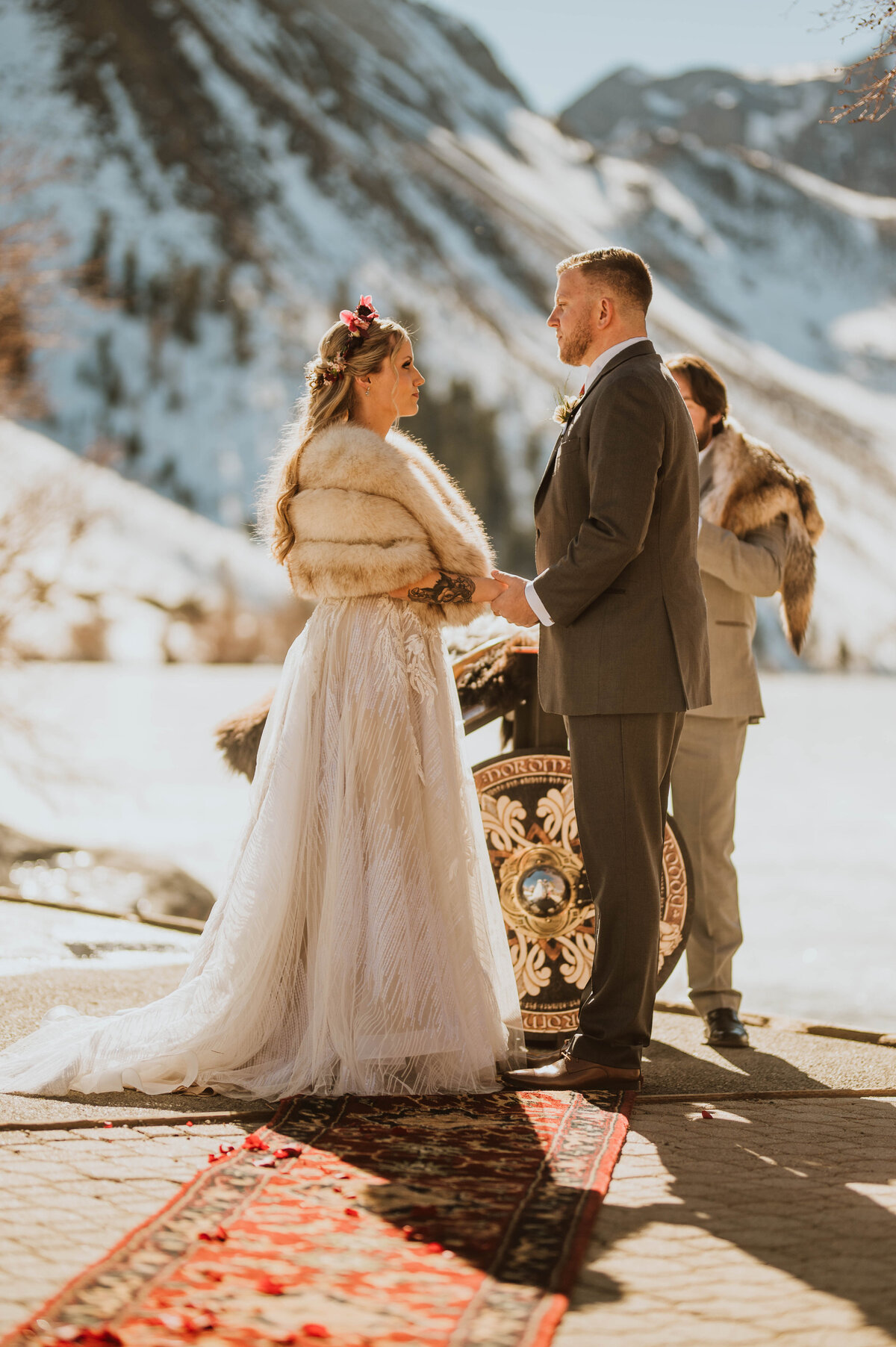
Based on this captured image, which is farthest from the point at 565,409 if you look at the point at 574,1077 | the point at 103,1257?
the point at 103,1257

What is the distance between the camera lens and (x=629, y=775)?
12.2 feet

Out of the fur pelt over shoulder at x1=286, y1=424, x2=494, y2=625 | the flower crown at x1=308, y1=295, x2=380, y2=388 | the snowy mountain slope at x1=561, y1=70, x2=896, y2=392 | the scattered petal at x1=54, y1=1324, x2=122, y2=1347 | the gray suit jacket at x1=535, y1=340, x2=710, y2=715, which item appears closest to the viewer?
the scattered petal at x1=54, y1=1324, x2=122, y2=1347

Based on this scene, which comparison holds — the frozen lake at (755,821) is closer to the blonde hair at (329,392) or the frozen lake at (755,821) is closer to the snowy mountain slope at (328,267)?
the blonde hair at (329,392)

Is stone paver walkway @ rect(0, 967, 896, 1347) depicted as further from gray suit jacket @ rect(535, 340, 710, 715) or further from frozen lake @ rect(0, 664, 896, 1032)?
frozen lake @ rect(0, 664, 896, 1032)

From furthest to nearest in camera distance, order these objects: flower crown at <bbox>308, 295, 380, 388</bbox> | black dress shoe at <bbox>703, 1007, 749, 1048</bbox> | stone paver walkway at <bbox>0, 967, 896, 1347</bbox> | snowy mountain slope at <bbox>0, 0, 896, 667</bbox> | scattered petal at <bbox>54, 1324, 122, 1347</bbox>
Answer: snowy mountain slope at <bbox>0, 0, 896, 667</bbox> < black dress shoe at <bbox>703, 1007, 749, 1048</bbox> < flower crown at <bbox>308, 295, 380, 388</bbox> < stone paver walkway at <bbox>0, 967, 896, 1347</bbox> < scattered petal at <bbox>54, 1324, 122, 1347</bbox>

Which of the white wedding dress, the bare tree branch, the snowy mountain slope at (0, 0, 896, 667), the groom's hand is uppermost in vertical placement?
the snowy mountain slope at (0, 0, 896, 667)

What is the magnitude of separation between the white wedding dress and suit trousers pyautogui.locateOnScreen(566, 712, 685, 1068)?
290mm

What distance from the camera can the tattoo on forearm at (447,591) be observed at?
392 cm

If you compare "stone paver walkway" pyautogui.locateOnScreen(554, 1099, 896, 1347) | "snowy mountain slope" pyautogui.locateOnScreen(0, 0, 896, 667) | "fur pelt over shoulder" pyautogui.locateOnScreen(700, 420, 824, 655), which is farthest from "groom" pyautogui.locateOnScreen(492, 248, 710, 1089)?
"snowy mountain slope" pyautogui.locateOnScreen(0, 0, 896, 667)

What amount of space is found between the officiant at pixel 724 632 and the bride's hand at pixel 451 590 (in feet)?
3.19

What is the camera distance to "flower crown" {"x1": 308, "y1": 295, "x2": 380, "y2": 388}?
396 cm

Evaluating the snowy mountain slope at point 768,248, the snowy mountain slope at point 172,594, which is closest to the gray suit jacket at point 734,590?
the snowy mountain slope at point 172,594

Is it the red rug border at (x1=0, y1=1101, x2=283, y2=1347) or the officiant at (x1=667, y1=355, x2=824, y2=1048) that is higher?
the officiant at (x1=667, y1=355, x2=824, y2=1048)

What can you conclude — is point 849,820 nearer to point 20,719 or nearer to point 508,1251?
point 20,719
